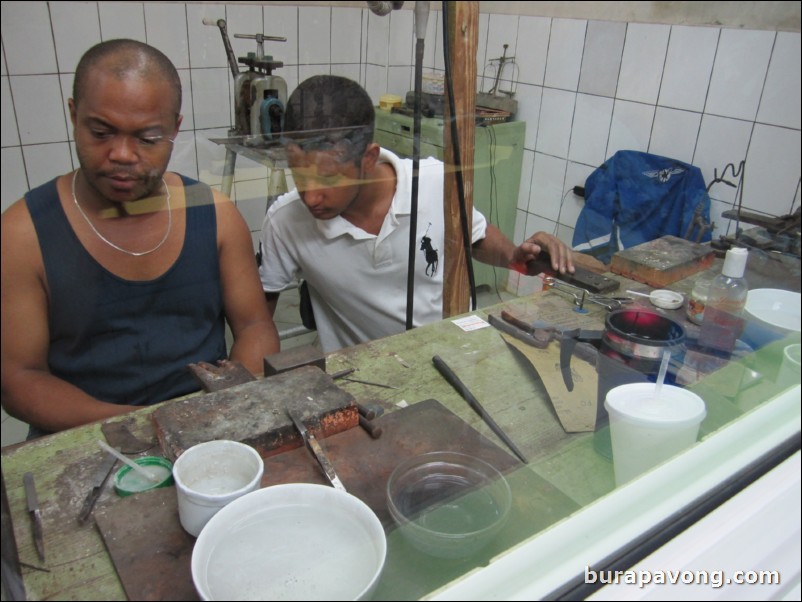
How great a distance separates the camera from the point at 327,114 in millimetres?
1005

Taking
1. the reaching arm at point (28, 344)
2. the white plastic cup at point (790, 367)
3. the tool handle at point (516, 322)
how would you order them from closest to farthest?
the reaching arm at point (28, 344) → the white plastic cup at point (790, 367) → the tool handle at point (516, 322)

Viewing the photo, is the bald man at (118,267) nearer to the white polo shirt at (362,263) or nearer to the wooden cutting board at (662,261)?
the white polo shirt at (362,263)

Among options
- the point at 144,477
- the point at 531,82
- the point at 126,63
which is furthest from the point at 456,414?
the point at 531,82

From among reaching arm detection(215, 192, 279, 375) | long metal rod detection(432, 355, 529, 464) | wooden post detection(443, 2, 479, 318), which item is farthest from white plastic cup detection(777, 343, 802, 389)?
reaching arm detection(215, 192, 279, 375)

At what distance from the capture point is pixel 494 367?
3.87 feet

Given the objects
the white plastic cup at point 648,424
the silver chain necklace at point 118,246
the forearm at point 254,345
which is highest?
the silver chain necklace at point 118,246

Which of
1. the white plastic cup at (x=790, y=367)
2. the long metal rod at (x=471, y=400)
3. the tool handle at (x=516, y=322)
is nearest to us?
the white plastic cup at (x=790, y=367)

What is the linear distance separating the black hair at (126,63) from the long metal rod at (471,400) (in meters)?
0.63

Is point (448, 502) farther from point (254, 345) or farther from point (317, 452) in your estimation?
point (254, 345)

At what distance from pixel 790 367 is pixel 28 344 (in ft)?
3.14

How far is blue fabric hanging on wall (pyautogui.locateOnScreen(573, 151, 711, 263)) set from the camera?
73.6 inches

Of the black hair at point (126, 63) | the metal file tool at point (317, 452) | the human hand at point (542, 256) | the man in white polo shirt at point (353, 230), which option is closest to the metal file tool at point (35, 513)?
the metal file tool at point (317, 452)

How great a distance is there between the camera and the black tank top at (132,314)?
90 centimetres

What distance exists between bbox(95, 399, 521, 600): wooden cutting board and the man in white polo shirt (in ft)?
1.51
